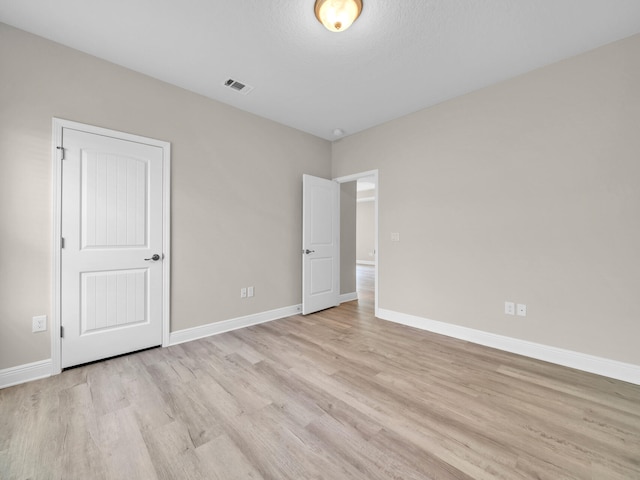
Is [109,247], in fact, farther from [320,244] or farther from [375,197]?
[375,197]

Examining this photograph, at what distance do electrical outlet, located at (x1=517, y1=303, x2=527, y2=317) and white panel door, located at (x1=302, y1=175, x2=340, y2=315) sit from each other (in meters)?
2.44

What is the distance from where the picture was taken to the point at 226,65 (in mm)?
2504

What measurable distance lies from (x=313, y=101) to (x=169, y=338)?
3133 millimetres

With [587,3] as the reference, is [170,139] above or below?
below

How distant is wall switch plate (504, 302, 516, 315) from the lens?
2.67m

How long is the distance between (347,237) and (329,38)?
309cm

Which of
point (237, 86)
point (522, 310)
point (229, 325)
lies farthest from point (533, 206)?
point (229, 325)

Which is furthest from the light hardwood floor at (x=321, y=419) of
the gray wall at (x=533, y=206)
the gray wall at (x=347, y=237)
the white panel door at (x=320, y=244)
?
the gray wall at (x=347, y=237)

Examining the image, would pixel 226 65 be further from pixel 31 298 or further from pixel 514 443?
pixel 514 443

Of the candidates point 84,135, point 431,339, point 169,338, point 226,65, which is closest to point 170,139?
point 84,135

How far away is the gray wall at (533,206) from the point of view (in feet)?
7.12

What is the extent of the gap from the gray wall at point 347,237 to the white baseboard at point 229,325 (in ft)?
3.64

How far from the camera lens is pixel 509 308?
8.86 feet

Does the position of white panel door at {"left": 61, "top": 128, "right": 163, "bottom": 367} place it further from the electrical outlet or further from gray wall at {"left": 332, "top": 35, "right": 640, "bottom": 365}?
the electrical outlet
